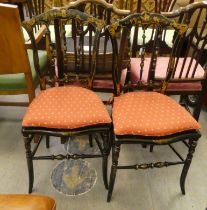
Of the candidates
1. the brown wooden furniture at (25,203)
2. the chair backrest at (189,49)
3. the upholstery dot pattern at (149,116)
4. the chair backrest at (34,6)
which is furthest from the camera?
the chair backrest at (34,6)

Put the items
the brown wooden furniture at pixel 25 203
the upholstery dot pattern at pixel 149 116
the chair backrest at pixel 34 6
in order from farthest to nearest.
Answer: the chair backrest at pixel 34 6, the upholstery dot pattern at pixel 149 116, the brown wooden furniture at pixel 25 203

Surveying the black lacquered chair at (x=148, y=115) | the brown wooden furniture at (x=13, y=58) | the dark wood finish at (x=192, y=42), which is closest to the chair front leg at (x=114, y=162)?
the black lacquered chair at (x=148, y=115)

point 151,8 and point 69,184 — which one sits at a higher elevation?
point 151,8

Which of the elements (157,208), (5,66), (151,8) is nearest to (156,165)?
(157,208)

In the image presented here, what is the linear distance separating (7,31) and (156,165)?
1.12 metres

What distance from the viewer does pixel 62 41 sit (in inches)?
58.0

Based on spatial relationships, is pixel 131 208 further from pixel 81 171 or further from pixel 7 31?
pixel 7 31

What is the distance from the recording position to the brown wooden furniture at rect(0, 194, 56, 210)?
3.14ft

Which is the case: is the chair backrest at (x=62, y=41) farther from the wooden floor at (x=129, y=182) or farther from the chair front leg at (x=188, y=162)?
the chair front leg at (x=188, y=162)

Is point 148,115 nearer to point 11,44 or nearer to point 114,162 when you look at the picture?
point 114,162

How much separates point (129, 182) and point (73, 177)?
37 cm

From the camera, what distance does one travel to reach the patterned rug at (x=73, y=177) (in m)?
1.62

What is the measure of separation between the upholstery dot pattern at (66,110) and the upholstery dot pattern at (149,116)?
93mm

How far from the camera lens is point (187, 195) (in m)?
1.61
